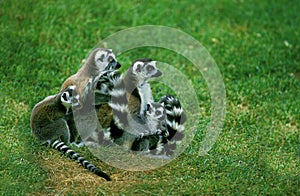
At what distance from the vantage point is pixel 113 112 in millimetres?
5934

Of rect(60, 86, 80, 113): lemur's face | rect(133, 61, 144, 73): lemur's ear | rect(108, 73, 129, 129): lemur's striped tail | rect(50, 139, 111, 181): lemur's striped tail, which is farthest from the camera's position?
rect(133, 61, 144, 73): lemur's ear

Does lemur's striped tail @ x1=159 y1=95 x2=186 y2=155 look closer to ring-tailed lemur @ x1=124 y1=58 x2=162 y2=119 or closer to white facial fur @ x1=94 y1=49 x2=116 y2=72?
ring-tailed lemur @ x1=124 y1=58 x2=162 y2=119

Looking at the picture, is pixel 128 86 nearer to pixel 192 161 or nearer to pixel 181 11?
pixel 192 161

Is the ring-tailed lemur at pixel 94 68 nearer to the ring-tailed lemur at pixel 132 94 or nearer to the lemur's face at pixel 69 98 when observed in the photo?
the lemur's face at pixel 69 98

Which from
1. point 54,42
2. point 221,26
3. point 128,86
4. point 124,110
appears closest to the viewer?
point 124,110

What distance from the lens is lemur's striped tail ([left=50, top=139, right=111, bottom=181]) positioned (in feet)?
18.1

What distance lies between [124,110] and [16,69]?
8.02ft

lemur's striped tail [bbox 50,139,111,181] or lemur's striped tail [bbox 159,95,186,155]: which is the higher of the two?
lemur's striped tail [bbox 159,95,186,155]

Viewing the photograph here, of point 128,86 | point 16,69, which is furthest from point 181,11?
point 128,86

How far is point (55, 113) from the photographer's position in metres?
6.24

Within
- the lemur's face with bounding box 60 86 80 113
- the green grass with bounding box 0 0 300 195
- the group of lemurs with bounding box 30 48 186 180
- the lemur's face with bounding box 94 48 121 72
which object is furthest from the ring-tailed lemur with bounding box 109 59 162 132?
the green grass with bounding box 0 0 300 195

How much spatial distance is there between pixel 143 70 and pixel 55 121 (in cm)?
108

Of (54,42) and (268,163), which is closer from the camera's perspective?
(268,163)

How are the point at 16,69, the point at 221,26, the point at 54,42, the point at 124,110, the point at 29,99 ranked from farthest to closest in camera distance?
the point at 221,26 → the point at 54,42 → the point at 16,69 → the point at 29,99 → the point at 124,110
